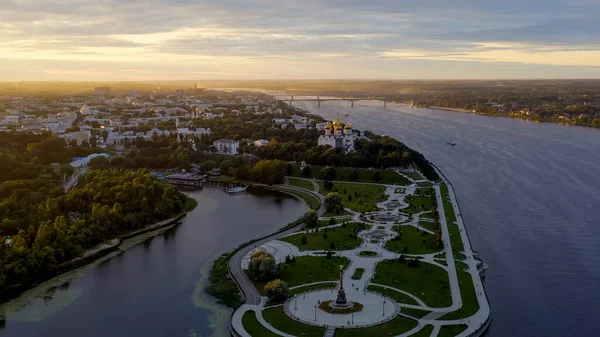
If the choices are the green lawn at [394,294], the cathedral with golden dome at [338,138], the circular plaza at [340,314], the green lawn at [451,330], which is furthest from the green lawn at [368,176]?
the green lawn at [451,330]

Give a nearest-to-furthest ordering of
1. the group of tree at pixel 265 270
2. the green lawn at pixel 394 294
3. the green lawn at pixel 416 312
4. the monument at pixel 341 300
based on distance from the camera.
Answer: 1. the green lawn at pixel 416 312
2. the monument at pixel 341 300
3. the green lawn at pixel 394 294
4. the group of tree at pixel 265 270

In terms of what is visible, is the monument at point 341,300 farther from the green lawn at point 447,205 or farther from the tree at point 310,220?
the green lawn at point 447,205

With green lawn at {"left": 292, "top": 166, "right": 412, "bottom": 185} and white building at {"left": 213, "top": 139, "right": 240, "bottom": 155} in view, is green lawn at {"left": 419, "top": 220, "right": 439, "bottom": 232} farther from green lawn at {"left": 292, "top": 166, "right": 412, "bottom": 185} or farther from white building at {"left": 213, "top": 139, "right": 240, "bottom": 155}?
white building at {"left": 213, "top": 139, "right": 240, "bottom": 155}

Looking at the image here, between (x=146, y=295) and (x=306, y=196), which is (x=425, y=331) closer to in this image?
(x=146, y=295)

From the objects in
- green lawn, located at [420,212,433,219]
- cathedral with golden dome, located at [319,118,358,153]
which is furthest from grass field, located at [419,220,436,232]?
cathedral with golden dome, located at [319,118,358,153]

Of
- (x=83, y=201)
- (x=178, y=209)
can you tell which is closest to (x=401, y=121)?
(x=178, y=209)

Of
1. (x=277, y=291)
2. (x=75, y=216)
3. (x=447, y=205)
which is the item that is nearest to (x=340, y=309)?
(x=277, y=291)
